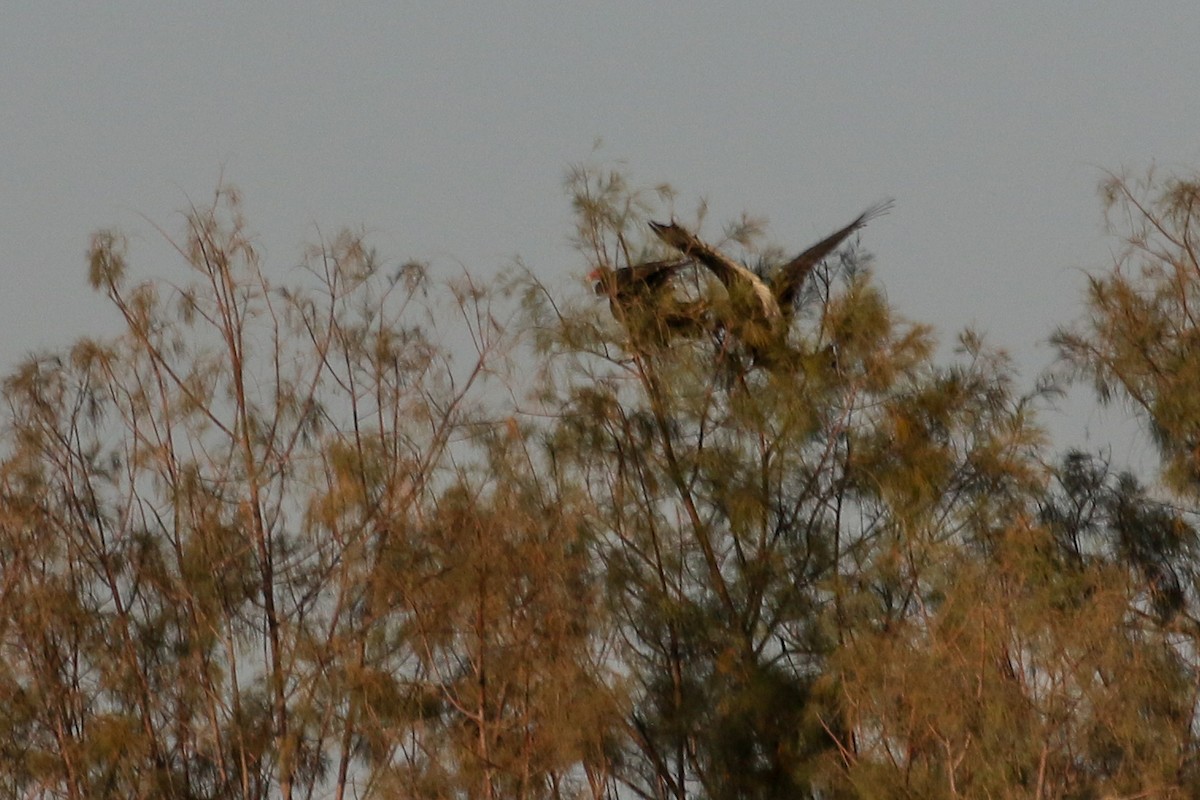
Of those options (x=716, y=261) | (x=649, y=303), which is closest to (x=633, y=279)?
(x=649, y=303)

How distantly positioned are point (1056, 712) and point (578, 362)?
4679mm

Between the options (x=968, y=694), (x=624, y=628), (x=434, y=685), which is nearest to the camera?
(x=968, y=694)

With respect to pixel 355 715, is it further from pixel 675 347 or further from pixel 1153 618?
pixel 1153 618

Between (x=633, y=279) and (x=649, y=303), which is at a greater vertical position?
(x=633, y=279)

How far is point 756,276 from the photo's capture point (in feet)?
59.8

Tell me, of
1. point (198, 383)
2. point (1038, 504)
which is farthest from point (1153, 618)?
point (198, 383)

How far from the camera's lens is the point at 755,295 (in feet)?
59.0

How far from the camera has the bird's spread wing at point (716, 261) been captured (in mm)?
18000

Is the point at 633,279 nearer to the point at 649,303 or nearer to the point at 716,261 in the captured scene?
the point at 649,303

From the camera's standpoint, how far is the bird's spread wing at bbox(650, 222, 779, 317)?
18.0 m

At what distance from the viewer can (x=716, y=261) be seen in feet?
59.9

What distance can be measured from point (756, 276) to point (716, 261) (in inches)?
10.6

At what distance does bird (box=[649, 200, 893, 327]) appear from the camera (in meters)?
18.0

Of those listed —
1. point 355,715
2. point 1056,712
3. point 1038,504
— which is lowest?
point 1056,712
